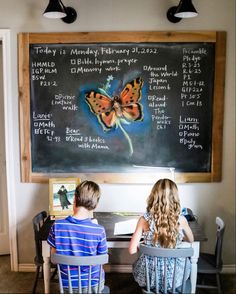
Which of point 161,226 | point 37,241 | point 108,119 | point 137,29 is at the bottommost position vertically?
point 37,241

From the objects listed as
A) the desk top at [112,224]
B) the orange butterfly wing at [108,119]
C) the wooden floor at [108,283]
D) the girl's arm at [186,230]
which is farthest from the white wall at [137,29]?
the girl's arm at [186,230]

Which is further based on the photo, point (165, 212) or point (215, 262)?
point (215, 262)

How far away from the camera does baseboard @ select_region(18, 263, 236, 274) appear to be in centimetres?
327

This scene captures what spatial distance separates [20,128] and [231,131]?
181cm

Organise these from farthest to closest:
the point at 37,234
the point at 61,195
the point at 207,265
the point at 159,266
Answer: the point at 61,195 → the point at 207,265 → the point at 37,234 → the point at 159,266

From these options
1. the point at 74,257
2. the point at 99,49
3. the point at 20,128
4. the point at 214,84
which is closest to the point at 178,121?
the point at 214,84

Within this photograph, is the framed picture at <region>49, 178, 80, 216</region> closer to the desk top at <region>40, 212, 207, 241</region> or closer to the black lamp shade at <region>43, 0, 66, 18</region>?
the desk top at <region>40, 212, 207, 241</region>

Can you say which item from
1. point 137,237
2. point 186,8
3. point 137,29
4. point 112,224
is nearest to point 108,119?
point 137,29

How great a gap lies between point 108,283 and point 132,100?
5.15ft

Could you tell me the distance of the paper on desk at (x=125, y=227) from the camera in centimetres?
257

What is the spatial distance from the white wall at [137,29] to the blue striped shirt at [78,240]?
3.42 feet

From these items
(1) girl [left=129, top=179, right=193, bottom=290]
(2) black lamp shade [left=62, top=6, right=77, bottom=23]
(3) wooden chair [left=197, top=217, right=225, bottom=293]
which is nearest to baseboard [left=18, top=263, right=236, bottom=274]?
(3) wooden chair [left=197, top=217, right=225, bottom=293]

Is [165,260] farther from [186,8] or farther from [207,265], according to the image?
[186,8]

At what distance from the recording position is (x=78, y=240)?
2.15 meters
